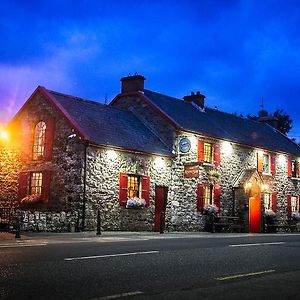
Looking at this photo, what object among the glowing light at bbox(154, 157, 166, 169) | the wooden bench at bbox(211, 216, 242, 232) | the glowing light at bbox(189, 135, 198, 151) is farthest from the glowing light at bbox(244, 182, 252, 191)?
the glowing light at bbox(154, 157, 166, 169)

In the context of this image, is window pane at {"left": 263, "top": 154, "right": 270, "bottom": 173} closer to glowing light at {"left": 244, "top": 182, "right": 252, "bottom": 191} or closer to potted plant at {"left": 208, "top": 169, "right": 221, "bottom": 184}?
glowing light at {"left": 244, "top": 182, "right": 252, "bottom": 191}

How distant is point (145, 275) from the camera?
7461 millimetres

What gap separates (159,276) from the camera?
24.3 ft

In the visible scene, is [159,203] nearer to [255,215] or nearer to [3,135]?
[255,215]

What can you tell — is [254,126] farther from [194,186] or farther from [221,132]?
[194,186]

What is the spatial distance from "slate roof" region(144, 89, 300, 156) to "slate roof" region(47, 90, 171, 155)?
6.26ft

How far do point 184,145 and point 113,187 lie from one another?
5317mm

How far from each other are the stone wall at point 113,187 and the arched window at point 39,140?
3.57 meters

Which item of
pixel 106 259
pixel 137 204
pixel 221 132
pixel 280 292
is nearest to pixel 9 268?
pixel 106 259

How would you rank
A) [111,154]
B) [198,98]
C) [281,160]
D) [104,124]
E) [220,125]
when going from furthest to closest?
[281,160], [198,98], [220,125], [104,124], [111,154]

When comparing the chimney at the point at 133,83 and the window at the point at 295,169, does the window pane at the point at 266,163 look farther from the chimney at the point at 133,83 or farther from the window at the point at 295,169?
the chimney at the point at 133,83

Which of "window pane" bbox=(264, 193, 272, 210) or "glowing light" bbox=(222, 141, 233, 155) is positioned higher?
"glowing light" bbox=(222, 141, 233, 155)

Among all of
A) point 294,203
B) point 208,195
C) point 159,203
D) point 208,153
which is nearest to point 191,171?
point 159,203

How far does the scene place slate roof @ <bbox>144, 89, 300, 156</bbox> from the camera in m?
→ 28.9
